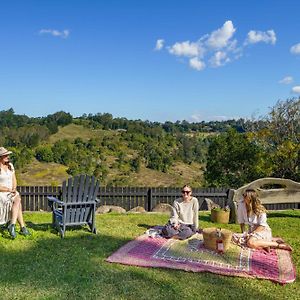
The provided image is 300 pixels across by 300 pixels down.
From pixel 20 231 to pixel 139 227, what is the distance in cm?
242

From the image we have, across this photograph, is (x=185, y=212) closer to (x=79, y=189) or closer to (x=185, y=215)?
(x=185, y=215)

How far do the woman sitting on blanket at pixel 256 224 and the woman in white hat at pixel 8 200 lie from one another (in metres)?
3.85

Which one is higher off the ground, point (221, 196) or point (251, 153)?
point (251, 153)

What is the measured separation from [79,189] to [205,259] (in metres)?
2.85

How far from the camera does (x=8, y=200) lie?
22.4ft

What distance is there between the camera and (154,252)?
A: 5957 millimetres

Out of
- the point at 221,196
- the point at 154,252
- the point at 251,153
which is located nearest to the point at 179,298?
the point at 154,252

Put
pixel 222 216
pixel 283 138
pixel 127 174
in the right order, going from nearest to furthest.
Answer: pixel 222 216 < pixel 283 138 < pixel 127 174

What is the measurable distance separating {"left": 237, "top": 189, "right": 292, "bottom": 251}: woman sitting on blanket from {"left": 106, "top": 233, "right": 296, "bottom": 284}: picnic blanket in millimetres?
122

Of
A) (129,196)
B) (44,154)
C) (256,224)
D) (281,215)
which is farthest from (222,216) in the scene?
(44,154)

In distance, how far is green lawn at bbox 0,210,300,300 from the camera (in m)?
4.36

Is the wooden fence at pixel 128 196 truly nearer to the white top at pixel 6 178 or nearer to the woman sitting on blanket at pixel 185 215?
the white top at pixel 6 178

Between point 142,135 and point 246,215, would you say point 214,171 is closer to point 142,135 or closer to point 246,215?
point 246,215

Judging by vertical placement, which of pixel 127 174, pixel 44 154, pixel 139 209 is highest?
pixel 139 209
